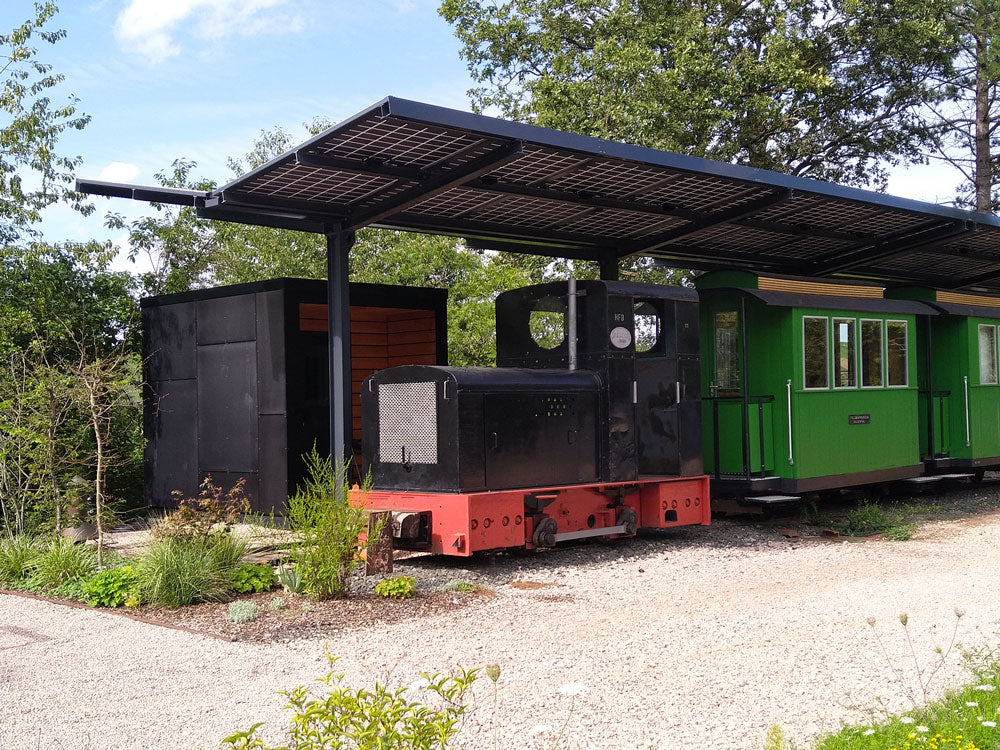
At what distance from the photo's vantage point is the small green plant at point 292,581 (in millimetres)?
7797

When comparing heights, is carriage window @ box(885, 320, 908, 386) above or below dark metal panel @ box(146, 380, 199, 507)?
above

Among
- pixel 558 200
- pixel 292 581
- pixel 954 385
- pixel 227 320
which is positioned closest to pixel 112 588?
pixel 292 581

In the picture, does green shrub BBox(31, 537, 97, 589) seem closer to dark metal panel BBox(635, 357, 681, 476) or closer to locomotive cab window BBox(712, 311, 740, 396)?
dark metal panel BBox(635, 357, 681, 476)

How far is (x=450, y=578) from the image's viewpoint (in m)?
8.74

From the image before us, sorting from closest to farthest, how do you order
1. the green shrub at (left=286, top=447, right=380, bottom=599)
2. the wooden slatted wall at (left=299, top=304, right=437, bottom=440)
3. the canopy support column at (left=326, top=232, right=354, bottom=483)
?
the green shrub at (left=286, top=447, right=380, bottom=599) → the canopy support column at (left=326, top=232, right=354, bottom=483) → the wooden slatted wall at (left=299, top=304, right=437, bottom=440)

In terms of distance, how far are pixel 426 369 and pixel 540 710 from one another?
483cm

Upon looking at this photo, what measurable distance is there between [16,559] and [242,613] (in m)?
3.00

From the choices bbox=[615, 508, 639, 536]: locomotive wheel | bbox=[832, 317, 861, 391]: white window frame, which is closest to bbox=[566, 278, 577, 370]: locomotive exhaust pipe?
bbox=[615, 508, 639, 536]: locomotive wheel

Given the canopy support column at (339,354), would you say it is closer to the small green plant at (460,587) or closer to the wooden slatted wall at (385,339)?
the small green plant at (460,587)

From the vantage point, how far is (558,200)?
10.8 m

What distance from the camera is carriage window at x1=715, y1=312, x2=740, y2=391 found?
11961 millimetres

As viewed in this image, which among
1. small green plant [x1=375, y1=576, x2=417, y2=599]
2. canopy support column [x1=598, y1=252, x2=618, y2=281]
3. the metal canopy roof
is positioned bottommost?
small green plant [x1=375, y1=576, x2=417, y2=599]

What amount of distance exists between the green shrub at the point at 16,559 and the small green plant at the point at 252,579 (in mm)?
2025

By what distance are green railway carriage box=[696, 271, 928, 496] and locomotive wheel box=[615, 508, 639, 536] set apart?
1.78 meters
